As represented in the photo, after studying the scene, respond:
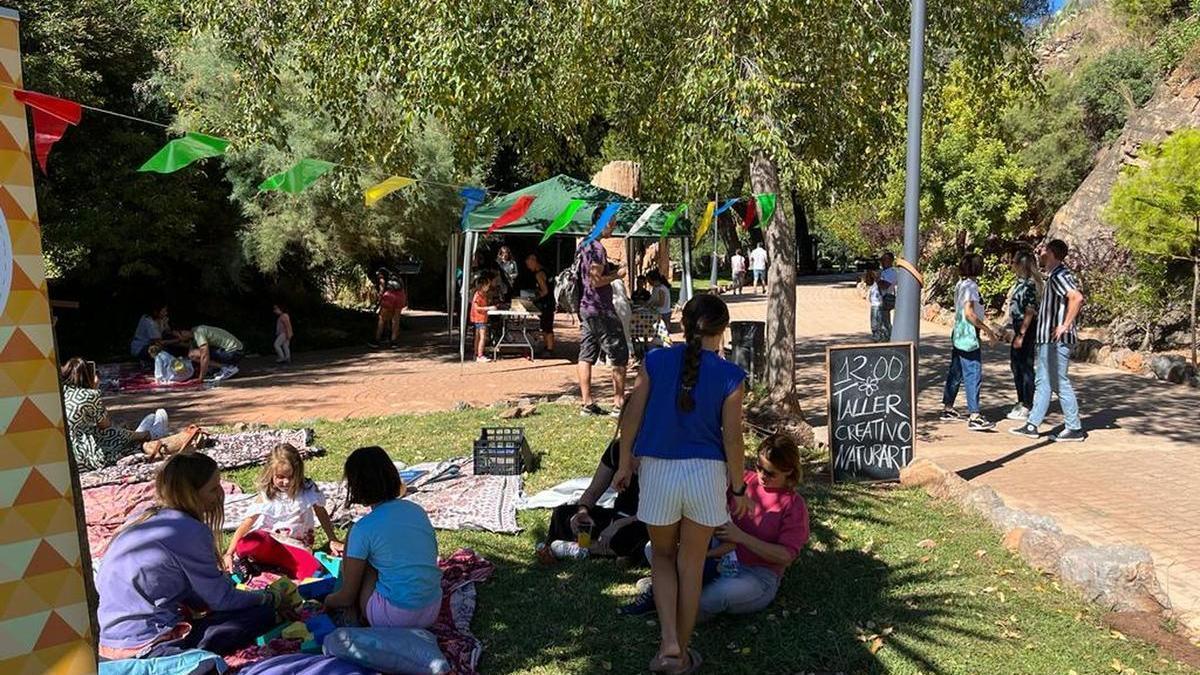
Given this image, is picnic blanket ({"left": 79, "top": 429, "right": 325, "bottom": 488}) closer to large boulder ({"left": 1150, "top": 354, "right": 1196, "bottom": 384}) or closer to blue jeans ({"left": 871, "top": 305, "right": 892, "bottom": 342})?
blue jeans ({"left": 871, "top": 305, "right": 892, "bottom": 342})

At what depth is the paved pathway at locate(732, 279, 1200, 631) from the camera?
5.66 metres

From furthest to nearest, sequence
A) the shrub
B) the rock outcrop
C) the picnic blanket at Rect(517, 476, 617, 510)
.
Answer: the shrub
the rock outcrop
the picnic blanket at Rect(517, 476, 617, 510)

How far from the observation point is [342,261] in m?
17.1

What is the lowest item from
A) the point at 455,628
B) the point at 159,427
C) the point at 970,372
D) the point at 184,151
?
the point at 455,628

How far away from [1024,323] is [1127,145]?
11593 mm

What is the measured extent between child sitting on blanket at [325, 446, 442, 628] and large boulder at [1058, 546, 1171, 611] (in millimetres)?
3349

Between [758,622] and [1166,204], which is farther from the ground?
[1166,204]

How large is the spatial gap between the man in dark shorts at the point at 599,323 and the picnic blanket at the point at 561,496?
2301 millimetres

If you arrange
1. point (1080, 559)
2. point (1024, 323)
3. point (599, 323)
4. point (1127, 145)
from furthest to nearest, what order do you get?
point (1127, 145)
point (599, 323)
point (1024, 323)
point (1080, 559)

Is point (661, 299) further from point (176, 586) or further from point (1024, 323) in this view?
point (176, 586)

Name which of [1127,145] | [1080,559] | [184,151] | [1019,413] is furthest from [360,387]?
[1127,145]

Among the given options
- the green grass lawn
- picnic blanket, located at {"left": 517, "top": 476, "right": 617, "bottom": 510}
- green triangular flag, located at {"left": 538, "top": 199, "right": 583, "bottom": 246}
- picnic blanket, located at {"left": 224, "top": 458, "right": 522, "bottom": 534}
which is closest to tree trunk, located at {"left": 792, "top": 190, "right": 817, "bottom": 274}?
green triangular flag, located at {"left": 538, "top": 199, "right": 583, "bottom": 246}

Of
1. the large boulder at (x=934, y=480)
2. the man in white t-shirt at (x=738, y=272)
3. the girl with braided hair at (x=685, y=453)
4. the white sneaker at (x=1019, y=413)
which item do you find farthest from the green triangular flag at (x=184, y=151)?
the man in white t-shirt at (x=738, y=272)

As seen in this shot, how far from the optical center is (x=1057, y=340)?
7941mm
